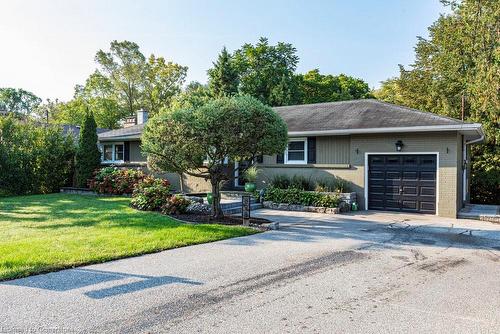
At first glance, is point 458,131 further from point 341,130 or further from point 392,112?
point 341,130

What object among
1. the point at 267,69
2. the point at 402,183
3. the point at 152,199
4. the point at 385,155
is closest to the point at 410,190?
the point at 402,183

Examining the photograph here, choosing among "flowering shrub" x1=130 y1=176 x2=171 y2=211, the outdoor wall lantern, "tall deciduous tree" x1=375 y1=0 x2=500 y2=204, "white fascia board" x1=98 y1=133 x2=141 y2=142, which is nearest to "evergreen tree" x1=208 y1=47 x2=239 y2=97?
"white fascia board" x1=98 y1=133 x2=141 y2=142

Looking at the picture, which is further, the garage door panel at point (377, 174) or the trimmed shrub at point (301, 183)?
the trimmed shrub at point (301, 183)

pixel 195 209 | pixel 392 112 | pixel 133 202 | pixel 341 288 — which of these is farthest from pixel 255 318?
pixel 392 112

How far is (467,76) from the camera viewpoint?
19.9m

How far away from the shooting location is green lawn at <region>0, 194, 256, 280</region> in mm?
6094

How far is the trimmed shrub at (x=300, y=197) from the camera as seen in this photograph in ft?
43.1

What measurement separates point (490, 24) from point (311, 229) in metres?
15.9

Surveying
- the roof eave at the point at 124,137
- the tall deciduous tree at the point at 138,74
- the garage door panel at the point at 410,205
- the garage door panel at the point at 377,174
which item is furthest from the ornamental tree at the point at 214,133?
the tall deciduous tree at the point at 138,74

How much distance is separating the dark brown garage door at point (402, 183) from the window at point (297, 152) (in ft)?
8.54

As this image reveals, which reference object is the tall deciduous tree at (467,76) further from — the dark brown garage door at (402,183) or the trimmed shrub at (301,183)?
the trimmed shrub at (301,183)

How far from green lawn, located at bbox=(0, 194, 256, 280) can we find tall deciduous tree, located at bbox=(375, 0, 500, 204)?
47.3 ft

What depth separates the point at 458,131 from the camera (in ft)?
40.3

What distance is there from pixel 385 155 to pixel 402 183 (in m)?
1.11
